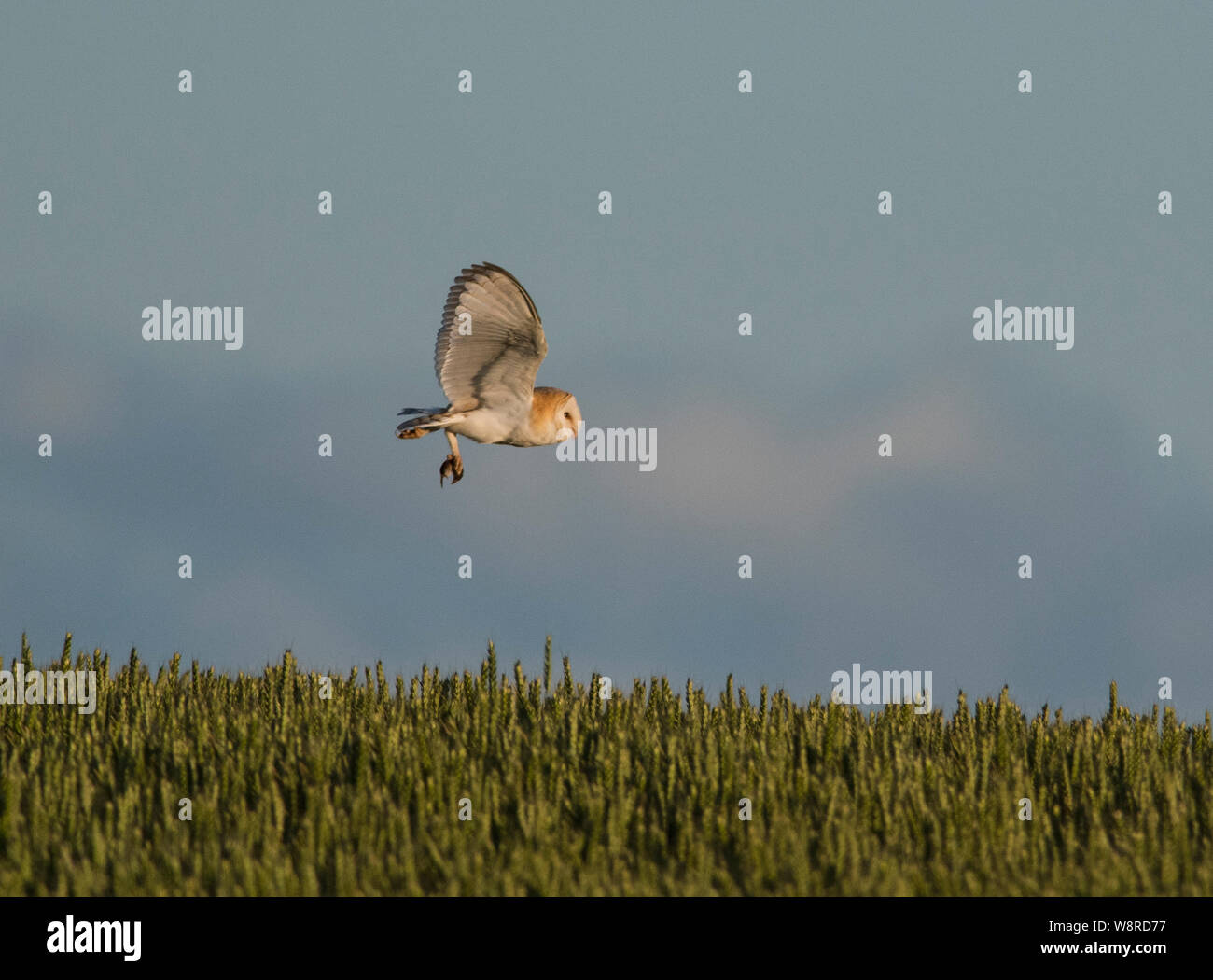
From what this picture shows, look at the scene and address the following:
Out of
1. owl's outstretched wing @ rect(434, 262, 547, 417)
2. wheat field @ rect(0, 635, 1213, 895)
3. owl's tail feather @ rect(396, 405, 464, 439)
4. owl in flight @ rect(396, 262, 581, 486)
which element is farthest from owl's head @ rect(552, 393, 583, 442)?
wheat field @ rect(0, 635, 1213, 895)

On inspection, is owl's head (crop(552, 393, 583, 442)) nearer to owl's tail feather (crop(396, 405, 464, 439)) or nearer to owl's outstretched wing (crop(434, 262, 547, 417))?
owl's outstretched wing (crop(434, 262, 547, 417))

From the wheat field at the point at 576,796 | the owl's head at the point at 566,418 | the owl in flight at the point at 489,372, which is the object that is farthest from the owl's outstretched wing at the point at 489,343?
the wheat field at the point at 576,796

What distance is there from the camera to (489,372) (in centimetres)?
1070

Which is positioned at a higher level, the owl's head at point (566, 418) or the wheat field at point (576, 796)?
the owl's head at point (566, 418)

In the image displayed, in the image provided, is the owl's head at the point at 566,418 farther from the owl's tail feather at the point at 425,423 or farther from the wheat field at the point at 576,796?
the wheat field at the point at 576,796

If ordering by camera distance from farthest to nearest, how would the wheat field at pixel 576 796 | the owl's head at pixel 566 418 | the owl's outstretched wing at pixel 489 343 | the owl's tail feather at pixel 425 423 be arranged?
the owl's head at pixel 566 418 → the owl's tail feather at pixel 425 423 → the owl's outstretched wing at pixel 489 343 → the wheat field at pixel 576 796

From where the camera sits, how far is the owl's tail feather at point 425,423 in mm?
10711

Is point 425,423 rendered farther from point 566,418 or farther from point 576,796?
point 576,796

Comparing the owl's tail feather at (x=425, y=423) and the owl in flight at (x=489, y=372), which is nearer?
the owl in flight at (x=489, y=372)

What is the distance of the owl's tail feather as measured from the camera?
1071cm
